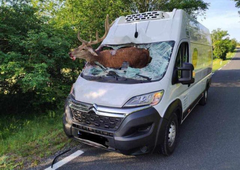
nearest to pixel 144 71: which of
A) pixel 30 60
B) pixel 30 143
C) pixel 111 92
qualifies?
pixel 111 92

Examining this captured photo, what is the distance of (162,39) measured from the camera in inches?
150

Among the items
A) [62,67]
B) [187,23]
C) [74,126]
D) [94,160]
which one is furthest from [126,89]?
[62,67]

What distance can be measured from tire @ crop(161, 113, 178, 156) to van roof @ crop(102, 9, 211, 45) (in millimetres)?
1594

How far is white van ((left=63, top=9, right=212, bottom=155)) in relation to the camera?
289cm

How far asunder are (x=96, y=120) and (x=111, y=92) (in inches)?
20.2

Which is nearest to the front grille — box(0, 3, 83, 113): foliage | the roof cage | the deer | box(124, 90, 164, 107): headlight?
box(124, 90, 164, 107): headlight

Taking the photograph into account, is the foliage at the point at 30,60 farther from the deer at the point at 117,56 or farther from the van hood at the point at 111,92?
the van hood at the point at 111,92

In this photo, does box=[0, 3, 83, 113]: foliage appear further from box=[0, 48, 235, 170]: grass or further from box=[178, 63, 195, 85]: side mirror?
box=[178, 63, 195, 85]: side mirror

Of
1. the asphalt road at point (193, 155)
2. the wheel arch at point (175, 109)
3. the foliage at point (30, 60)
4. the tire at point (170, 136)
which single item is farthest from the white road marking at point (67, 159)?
the foliage at point (30, 60)

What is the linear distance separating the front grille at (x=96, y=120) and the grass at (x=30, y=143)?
1.02m

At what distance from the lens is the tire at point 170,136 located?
326 cm

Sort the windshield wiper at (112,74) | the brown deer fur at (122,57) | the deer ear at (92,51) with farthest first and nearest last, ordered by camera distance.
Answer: the deer ear at (92,51), the brown deer fur at (122,57), the windshield wiper at (112,74)

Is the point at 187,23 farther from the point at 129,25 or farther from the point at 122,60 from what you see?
the point at 122,60

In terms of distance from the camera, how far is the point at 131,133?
286cm
